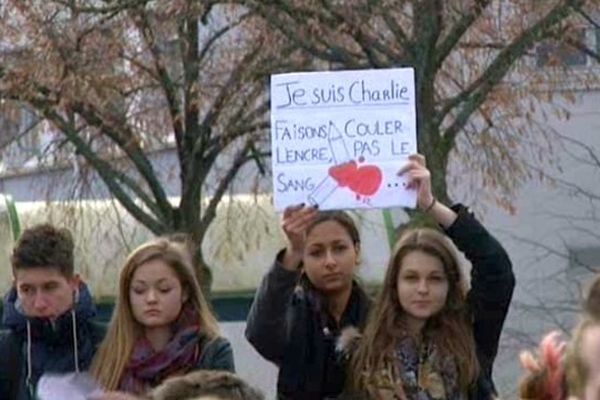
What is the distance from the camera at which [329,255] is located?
5781mm

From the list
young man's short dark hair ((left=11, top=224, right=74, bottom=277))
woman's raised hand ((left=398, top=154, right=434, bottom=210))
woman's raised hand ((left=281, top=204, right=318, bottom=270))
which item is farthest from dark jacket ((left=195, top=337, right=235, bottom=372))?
woman's raised hand ((left=398, top=154, right=434, bottom=210))

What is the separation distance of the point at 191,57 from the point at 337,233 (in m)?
8.05

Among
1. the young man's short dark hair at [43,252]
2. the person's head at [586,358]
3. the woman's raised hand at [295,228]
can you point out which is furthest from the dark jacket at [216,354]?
the person's head at [586,358]

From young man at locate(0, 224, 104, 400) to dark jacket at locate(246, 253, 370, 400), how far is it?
2.01 ft

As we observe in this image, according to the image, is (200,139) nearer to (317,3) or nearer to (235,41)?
(235,41)

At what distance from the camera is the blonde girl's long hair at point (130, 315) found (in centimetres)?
574

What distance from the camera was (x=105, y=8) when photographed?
11.4 metres

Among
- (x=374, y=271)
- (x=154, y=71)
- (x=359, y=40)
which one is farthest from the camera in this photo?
(x=374, y=271)

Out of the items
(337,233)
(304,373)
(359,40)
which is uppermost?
(359,40)

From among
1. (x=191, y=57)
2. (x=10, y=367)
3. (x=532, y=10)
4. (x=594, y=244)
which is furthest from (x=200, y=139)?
(x=10, y=367)

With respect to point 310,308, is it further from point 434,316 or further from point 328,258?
point 434,316

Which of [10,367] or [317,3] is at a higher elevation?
[317,3]

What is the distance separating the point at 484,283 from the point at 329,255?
1.60 ft

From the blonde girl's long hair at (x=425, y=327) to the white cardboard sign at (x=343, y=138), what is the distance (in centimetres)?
30
